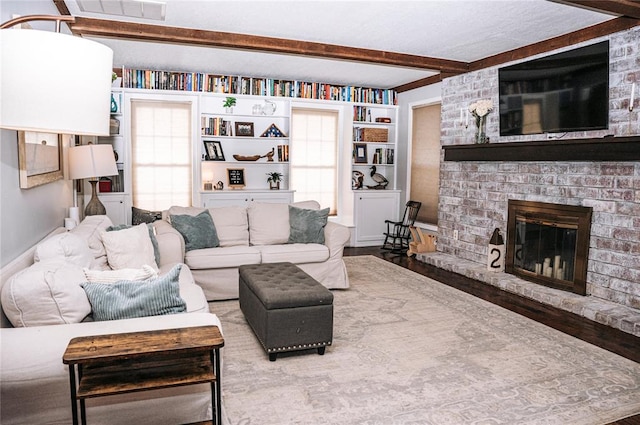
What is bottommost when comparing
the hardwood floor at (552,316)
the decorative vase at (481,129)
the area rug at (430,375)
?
the area rug at (430,375)

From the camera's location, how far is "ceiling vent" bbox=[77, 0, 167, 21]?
11.9 feet

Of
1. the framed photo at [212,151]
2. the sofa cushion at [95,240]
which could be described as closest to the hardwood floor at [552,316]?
the framed photo at [212,151]

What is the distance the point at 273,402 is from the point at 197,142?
15.6ft

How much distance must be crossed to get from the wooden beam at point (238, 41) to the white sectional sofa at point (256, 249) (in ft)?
5.47

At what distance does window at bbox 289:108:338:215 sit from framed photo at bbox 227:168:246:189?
81cm

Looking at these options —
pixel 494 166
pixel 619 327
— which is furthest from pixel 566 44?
pixel 619 327

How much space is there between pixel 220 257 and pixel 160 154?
2829 millimetres

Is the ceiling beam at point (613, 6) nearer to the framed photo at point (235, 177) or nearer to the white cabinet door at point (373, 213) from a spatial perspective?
the white cabinet door at point (373, 213)

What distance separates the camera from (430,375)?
2.91 meters

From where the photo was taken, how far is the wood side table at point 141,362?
1.78 meters

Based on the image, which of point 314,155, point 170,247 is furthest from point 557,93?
point 170,247

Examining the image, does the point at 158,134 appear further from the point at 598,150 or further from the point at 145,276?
the point at 598,150

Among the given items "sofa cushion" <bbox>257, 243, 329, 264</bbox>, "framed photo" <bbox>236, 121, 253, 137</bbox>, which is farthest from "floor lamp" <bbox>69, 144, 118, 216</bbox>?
"framed photo" <bbox>236, 121, 253, 137</bbox>

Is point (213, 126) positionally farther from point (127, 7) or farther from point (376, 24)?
point (376, 24)
